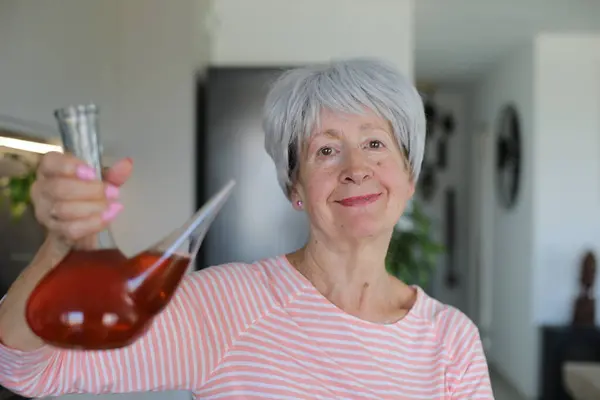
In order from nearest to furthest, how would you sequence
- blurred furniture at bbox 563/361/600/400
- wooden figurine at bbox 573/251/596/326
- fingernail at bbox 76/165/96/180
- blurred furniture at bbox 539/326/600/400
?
fingernail at bbox 76/165/96/180, blurred furniture at bbox 563/361/600/400, blurred furniture at bbox 539/326/600/400, wooden figurine at bbox 573/251/596/326

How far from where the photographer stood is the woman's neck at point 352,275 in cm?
92

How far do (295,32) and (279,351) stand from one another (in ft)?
8.91

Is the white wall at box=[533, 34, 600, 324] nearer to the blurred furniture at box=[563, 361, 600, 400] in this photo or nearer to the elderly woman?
the blurred furniture at box=[563, 361, 600, 400]

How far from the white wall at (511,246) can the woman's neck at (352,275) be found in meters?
3.74

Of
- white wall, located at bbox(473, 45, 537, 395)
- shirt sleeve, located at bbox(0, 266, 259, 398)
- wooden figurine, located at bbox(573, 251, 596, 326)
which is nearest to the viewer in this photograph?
shirt sleeve, located at bbox(0, 266, 259, 398)

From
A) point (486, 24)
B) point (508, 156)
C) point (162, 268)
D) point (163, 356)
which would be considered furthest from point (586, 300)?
point (162, 268)

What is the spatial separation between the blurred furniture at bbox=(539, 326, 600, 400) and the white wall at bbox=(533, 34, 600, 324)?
32 cm

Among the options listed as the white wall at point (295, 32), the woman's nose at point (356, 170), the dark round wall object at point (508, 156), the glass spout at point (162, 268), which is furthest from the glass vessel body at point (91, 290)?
the dark round wall object at point (508, 156)

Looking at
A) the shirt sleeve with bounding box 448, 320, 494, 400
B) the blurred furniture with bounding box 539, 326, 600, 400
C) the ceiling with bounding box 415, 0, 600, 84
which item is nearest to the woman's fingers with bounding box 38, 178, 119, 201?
the shirt sleeve with bounding box 448, 320, 494, 400

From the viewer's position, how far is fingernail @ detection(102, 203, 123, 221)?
47 cm

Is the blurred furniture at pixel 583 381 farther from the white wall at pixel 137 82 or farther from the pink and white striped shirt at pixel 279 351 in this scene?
the pink and white striped shirt at pixel 279 351

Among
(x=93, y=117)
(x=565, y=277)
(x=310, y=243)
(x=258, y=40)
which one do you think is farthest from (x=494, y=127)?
(x=93, y=117)

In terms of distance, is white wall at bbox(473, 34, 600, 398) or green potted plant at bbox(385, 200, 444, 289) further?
white wall at bbox(473, 34, 600, 398)

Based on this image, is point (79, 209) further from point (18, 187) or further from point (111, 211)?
point (18, 187)
